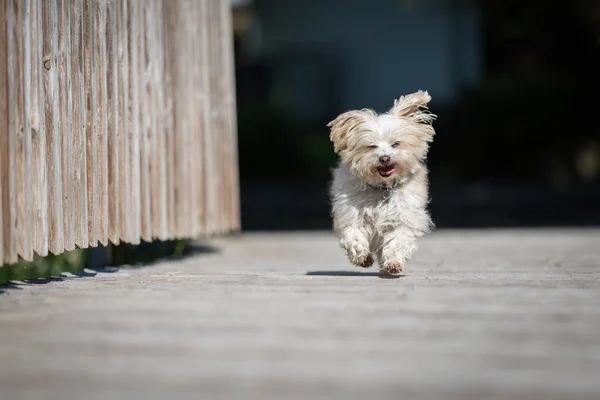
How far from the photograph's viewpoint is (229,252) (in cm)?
986

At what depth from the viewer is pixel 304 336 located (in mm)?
4246

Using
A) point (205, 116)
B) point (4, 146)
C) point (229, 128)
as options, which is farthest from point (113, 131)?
point (229, 128)

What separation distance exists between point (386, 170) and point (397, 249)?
49 centimetres

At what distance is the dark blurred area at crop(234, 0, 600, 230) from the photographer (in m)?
17.3

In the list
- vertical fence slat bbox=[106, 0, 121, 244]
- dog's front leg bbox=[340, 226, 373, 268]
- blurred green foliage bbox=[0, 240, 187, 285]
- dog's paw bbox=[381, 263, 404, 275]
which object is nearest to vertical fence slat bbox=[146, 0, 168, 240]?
blurred green foliage bbox=[0, 240, 187, 285]

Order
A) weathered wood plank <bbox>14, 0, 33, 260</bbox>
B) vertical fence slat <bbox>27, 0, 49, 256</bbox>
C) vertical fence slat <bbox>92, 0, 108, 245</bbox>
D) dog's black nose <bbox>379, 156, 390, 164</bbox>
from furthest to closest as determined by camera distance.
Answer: vertical fence slat <bbox>92, 0, 108, 245</bbox> < dog's black nose <bbox>379, 156, 390, 164</bbox> < vertical fence slat <bbox>27, 0, 49, 256</bbox> < weathered wood plank <bbox>14, 0, 33, 260</bbox>

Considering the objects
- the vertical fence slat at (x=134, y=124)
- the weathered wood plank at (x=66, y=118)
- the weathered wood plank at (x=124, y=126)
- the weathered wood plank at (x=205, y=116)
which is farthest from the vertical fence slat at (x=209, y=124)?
the weathered wood plank at (x=66, y=118)

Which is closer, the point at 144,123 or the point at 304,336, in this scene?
the point at 304,336

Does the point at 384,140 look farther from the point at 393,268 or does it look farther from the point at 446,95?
the point at 446,95

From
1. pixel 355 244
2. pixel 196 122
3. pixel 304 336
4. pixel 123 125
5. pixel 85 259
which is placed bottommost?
pixel 304 336

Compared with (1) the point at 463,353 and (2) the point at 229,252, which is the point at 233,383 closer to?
(1) the point at 463,353

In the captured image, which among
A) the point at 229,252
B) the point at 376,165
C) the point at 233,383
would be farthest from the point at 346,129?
the point at 233,383

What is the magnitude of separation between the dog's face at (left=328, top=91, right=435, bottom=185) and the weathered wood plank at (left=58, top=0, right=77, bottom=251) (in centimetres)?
171

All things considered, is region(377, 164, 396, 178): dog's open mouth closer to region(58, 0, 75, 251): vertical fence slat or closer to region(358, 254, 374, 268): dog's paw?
region(358, 254, 374, 268): dog's paw
